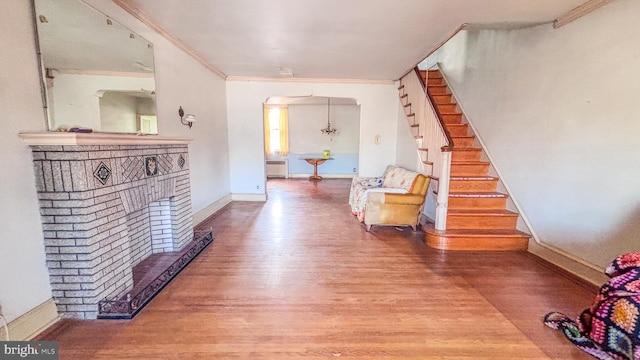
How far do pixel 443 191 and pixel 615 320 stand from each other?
1.95m

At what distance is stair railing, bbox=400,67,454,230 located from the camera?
3.38 m

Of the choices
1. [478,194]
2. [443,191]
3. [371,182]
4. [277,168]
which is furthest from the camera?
[277,168]

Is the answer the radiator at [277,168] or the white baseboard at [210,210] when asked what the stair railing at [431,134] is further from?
the radiator at [277,168]

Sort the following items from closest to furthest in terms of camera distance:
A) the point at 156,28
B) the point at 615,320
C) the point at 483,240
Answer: the point at 615,320 → the point at 156,28 → the point at 483,240

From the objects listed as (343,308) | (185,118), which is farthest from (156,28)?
(343,308)

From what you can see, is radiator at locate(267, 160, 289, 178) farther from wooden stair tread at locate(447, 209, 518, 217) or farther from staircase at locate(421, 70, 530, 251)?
wooden stair tread at locate(447, 209, 518, 217)

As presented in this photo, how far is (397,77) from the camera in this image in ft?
17.3

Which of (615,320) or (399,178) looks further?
(399,178)

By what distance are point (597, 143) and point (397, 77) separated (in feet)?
11.3

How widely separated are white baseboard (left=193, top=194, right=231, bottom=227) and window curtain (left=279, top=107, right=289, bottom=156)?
415cm

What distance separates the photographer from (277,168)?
959 cm

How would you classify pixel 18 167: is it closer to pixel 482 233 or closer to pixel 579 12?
pixel 482 233

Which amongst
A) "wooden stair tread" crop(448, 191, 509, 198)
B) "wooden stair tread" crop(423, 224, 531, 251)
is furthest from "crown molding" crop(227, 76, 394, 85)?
"wooden stair tread" crop(423, 224, 531, 251)

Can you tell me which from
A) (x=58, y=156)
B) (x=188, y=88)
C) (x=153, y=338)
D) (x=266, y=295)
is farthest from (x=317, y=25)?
(x=153, y=338)
